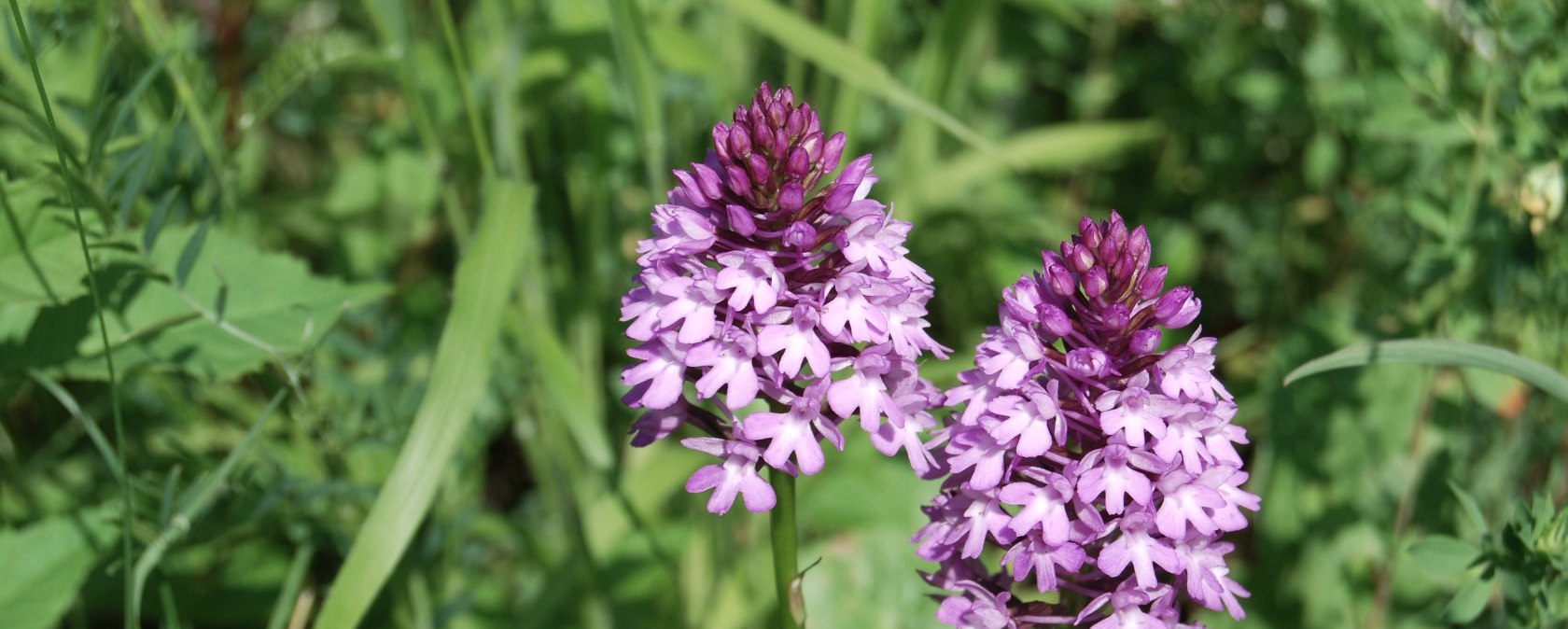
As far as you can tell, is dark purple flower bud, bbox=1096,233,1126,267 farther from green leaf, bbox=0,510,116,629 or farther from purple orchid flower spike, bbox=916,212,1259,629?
green leaf, bbox=0,510,116,629

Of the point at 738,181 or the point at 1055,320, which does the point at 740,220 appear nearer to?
the point at 738,181

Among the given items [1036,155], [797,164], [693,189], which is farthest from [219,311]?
[1036,155]

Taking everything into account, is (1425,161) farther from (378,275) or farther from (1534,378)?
(378,275)

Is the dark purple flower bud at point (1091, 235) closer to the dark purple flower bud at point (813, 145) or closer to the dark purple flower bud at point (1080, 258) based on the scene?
the dark purple flower bud at point (1080, 258)

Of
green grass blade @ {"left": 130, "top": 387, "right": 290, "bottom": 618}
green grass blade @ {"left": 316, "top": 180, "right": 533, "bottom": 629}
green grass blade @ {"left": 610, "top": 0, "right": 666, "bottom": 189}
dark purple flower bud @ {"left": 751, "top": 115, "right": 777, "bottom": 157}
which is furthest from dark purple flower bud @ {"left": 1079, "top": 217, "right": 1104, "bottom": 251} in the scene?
green grass blade @ {"left": 610, "top": 0, "right": 666, "bottom": 189}

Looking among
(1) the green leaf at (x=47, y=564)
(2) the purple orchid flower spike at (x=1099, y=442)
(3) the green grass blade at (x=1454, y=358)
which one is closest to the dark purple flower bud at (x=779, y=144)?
(2) the purple orchid flower spike at (x=1099, y=442)

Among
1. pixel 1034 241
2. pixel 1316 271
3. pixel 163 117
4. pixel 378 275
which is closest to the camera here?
pixel 163 117

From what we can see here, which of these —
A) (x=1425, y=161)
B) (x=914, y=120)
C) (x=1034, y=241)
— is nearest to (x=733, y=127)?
(x=914, y=120)
